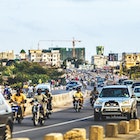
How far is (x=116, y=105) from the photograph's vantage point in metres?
28.3

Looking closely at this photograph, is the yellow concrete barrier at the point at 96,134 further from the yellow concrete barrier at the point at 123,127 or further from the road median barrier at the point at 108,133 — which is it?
the yellow concrete barrier at the point at 123,127

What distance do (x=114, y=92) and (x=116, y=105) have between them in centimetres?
129

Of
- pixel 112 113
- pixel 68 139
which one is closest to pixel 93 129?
pixel 68 139

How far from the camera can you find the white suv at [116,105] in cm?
2816

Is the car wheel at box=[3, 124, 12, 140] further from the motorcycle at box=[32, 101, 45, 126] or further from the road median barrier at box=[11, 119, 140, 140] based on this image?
the motorcycle at box=[32, 101, 45, 126]

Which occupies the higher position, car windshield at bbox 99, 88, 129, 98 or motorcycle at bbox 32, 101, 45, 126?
car windshield at bbox 99, 88, 129, 98

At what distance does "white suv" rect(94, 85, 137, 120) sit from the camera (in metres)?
28.2

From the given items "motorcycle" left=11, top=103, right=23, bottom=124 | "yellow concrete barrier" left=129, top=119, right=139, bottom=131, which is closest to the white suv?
"motorcycle" left=11, top=103, right=23, bottom=124

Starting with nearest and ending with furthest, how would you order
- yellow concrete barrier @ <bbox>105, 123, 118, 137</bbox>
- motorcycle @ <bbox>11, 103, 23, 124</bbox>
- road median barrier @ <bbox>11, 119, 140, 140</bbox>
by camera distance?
road median barrier @ <bbox>11, 119, 140, 140</bbox> < yellow concrete barrier @ <bbox>105, 123, 118, 137</bbox> < motorcycle @ <bbox>11, 103, 23, 124</bbox>

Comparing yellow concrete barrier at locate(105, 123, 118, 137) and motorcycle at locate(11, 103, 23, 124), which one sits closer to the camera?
yellow concrete barrier at locate(105, 123, 118, 137)

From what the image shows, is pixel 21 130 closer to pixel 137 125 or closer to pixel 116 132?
pixel 137 125

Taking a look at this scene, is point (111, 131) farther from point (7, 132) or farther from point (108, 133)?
point (7, 132)

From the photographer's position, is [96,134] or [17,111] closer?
[96,134]

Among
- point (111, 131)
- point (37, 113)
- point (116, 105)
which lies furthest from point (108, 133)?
point (116, 105)
